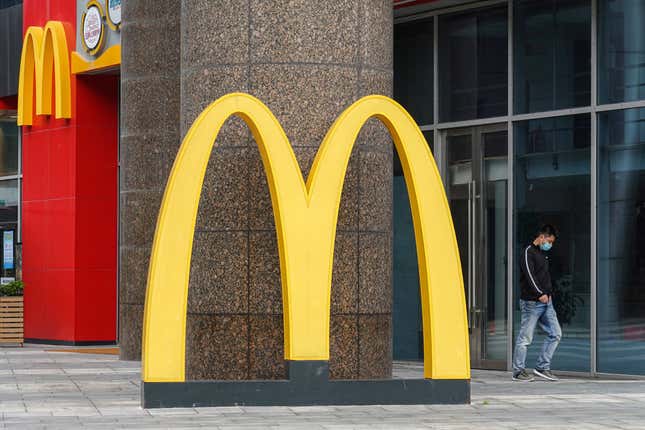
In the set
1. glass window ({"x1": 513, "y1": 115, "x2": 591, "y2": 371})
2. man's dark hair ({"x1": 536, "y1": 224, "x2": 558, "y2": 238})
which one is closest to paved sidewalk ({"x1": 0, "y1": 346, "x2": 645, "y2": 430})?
glass window ({"x1": 513, "y1": 115, "x2": 591, "y2": 371})

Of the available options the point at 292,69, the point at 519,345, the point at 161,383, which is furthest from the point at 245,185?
the point at 519,345

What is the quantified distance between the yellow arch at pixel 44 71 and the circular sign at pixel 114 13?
74.3 inches

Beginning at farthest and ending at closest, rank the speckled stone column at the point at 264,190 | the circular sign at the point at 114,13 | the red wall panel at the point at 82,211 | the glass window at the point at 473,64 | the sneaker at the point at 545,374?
the red wall panel at the point at 82,211 → the circular sign at the point at 114,13 → the glass window at the point at 473,64 → the sneaker at the point at 545,374 → the speckled stone column at the point at 264,190

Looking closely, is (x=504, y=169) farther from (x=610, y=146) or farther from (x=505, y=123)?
(x=610, y=146)

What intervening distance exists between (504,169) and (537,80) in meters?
1.18

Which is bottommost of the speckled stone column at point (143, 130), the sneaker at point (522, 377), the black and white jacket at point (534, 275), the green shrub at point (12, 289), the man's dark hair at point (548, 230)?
the sneaker at point (522, 377)

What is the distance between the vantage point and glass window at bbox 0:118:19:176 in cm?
2728

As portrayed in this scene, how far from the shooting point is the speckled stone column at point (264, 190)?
12.7 m

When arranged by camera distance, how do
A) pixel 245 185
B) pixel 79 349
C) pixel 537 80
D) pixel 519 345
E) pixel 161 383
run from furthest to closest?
pixel 79 349 → pixel 537 80 → pixel 519 345 → pixel 245 185 → pixel 161 383

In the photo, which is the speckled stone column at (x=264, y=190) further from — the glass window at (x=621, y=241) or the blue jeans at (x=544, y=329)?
the glass window at (x=621, y=241)

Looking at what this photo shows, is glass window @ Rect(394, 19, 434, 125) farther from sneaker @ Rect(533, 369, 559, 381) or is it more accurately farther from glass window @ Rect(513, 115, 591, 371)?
sneaker @ Rect(533, 369, 559, 381)

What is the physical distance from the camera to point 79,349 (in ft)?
72.7

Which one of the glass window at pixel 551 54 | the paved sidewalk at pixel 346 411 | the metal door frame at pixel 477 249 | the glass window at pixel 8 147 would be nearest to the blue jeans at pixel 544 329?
the paved sidewalk at pixel 346 411

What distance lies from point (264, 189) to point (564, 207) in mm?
4615
